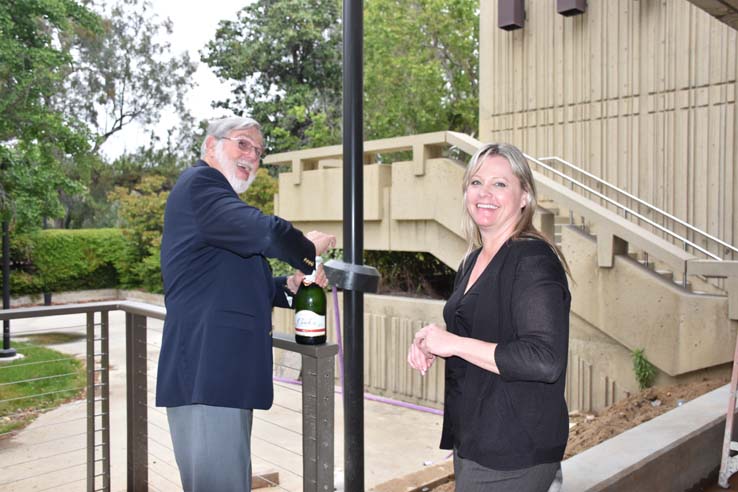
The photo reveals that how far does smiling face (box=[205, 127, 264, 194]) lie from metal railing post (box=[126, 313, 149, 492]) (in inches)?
42.5

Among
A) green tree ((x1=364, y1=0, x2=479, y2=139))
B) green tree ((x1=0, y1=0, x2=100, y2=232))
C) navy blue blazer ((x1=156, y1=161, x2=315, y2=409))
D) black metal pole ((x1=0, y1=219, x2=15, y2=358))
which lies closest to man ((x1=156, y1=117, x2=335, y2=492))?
navy blue blazer ((x1=156, y1=161, x2=315, y2=409))

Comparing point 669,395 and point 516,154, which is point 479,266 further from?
point 669,395

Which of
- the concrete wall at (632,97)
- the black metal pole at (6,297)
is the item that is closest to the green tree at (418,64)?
the concrete wall at (632,97)

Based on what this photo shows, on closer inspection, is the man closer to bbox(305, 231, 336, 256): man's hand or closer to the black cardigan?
bbox(305, 231, 336, 256): man's hand

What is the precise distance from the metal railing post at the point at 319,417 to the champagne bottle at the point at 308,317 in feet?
0.21

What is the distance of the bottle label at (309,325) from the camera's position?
2.13 metres

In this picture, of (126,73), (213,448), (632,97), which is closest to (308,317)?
(213,448)

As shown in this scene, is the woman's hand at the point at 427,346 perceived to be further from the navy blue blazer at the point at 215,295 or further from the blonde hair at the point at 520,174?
the navy blue blazer at the point at 215,295

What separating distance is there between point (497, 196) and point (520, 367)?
1.45 feet

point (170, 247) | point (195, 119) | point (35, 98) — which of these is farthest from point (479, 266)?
point (195, 119)

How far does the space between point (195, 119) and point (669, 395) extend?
26114 mm

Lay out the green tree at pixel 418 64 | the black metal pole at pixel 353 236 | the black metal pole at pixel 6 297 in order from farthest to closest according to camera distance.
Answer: the green tree at pixel 418 64 < the black metal pole at pixel 6 297 < the black metal pole at pixel 353 236

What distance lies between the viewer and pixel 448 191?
355 inches

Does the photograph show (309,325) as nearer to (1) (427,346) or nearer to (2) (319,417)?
(2) (319,417)
